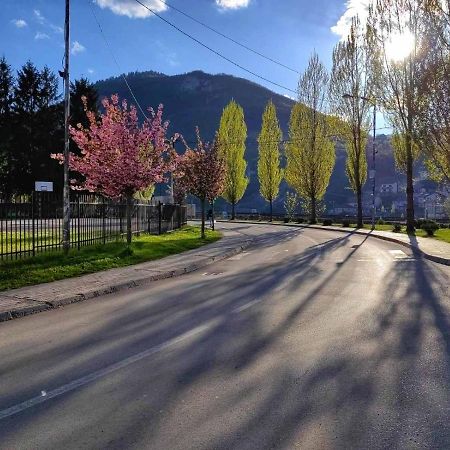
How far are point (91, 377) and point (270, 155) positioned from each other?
58557 millimetres

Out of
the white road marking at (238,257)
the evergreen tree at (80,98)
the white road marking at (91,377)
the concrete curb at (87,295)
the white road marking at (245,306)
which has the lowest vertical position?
the white road marking at (238,257)

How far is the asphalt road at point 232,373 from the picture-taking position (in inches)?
145

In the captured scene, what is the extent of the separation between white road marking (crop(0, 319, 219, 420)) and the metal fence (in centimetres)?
800

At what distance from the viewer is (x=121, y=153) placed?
17.7 m

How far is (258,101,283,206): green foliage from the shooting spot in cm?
6212

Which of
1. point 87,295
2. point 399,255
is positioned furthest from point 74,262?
point 399,255

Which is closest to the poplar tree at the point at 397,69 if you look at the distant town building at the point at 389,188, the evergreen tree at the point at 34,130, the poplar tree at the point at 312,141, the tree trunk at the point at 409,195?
the tree trunk at the point at 409,195

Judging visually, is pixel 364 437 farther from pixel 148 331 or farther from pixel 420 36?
pixel 420 36

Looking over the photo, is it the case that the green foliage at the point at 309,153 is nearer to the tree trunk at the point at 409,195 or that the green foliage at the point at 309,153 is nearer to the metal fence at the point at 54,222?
the tree trunk at the point at 409,195

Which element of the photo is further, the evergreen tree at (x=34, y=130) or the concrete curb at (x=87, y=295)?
the evergreen tree at (x=34, y=130)

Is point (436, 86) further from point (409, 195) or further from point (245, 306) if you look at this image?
point (245, 306)

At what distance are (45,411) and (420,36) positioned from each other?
2691 centimetres

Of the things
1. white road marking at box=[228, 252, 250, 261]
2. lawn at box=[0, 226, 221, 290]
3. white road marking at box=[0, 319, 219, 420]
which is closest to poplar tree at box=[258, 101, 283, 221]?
white road marking at box=[228, 252, 250, 261]

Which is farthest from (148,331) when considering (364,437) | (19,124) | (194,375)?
(19,124)
